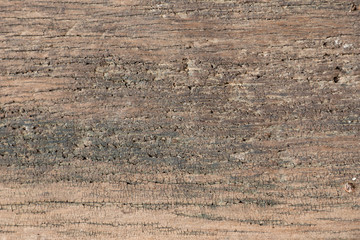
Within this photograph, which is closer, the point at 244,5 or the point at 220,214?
the point at 220,214

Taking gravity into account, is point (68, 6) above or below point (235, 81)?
above

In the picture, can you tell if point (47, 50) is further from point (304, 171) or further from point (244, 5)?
point (304, 171)

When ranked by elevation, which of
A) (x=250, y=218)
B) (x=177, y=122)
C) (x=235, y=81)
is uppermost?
(x=235, y=81)

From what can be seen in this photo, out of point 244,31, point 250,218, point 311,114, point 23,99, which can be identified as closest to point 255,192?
point 250,218

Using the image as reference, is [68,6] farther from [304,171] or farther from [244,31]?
[304,171]

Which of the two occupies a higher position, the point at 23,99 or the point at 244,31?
the point at 244,31

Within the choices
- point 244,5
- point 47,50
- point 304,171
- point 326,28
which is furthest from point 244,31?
point 47,50
